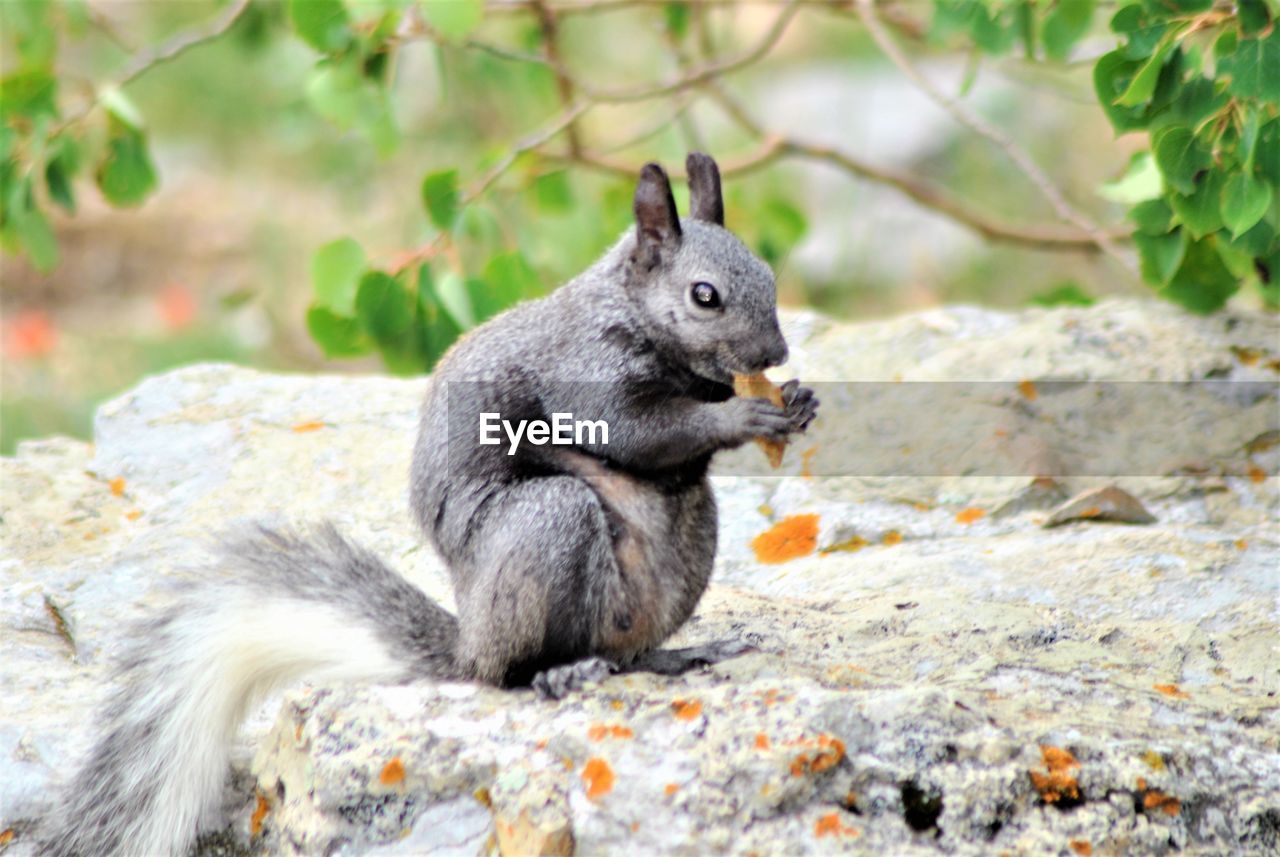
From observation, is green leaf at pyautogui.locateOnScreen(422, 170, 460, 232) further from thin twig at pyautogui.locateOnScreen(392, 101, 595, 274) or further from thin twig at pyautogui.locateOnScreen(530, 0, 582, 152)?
thin twig at pyautogui.locateOnScreen(530, 0, 582, 152)

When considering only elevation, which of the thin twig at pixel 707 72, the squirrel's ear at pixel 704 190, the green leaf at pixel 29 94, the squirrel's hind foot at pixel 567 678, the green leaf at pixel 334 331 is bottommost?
the squirrel's hind foot at pixel 567 678

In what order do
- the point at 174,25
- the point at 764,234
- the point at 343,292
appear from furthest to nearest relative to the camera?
the point at 174,25 → the point at 764,234 → the point at 343,292

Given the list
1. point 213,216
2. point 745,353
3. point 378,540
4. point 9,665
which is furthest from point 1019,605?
point 213,216

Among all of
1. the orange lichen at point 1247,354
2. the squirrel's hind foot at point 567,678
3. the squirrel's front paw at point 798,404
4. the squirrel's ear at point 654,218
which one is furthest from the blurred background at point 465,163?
the squirrel's hind foot at point 567,678

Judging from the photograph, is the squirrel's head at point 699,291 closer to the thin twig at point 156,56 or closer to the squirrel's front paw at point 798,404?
the squirrel's front paw at point 798,404

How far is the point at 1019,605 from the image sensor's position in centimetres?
363

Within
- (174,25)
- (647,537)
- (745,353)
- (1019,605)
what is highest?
(174,25)

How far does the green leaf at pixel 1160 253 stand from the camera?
15.8 ft

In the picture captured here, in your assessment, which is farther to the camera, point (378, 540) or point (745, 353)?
point (378, 540)

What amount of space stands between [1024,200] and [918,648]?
21.2 ft

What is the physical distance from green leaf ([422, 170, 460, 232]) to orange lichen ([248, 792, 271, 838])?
282 centimetres

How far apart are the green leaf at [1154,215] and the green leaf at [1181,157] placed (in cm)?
76

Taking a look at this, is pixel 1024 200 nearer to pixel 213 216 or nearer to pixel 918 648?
pixel 213 216

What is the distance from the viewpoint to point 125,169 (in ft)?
18.9
